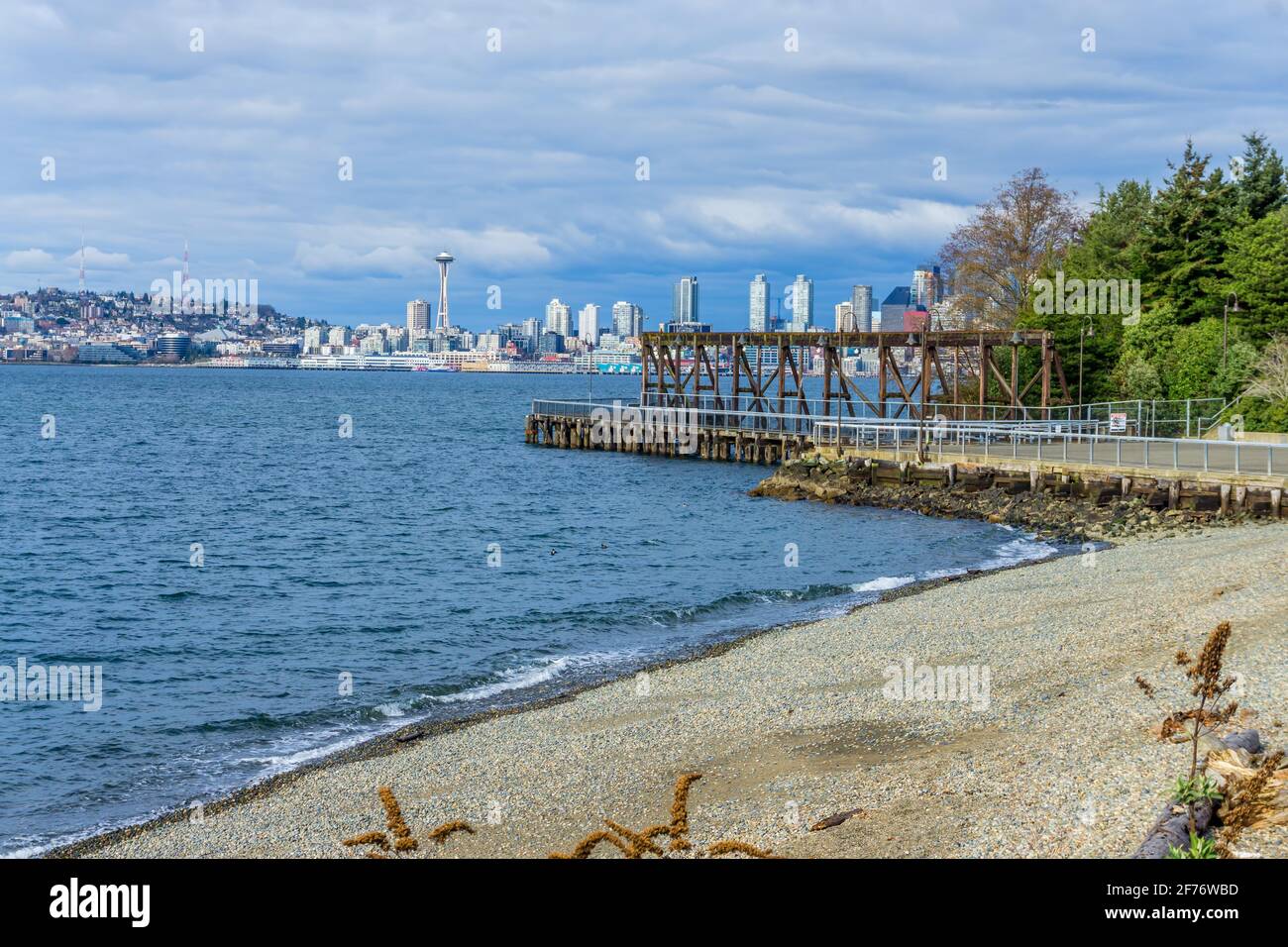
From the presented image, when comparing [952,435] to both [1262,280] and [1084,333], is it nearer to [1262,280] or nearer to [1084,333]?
[1084,333]

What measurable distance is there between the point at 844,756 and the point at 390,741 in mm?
6650

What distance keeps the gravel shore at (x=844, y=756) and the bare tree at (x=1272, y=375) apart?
25.7 m

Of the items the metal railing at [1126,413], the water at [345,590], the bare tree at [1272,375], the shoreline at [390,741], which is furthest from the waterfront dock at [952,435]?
the shoreline at [390,741]

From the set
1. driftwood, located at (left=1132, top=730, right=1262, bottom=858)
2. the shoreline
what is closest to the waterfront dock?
the shoreline

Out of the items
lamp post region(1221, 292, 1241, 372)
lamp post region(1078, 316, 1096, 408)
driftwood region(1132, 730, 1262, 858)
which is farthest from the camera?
lamp post region(1078, 316, 1096, 408)

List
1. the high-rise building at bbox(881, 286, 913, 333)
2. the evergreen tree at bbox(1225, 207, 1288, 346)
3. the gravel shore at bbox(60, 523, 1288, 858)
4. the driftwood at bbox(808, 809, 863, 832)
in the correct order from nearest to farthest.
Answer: the gravel shore at bbox(60, 523, 1288, 858)
the driftwood at bbox(808, 809, 863, 832)
the evergreen tree at bbox(1225, 207, 1288, 346)
the high-rise building at bbox(881, 286, 913, 333)

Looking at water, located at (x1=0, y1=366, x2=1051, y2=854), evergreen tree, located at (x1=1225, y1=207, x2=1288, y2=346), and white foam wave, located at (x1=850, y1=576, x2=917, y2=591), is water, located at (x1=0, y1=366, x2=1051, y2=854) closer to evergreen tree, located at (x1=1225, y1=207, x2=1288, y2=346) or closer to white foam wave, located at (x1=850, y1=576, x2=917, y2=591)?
white foam wave, located at (x1=850, y1=576, x2=917, y2=591)

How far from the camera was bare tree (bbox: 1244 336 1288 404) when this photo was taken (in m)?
43.2

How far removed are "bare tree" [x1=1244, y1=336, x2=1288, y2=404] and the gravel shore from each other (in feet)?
84.4

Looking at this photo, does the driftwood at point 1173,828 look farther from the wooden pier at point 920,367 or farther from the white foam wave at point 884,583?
the wooden pier at point 920,367

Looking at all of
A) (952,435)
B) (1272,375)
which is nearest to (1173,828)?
(952,435)
